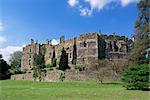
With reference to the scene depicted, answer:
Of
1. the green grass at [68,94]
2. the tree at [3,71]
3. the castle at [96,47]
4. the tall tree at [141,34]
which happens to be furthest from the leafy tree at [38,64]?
the green grass at [68,94]

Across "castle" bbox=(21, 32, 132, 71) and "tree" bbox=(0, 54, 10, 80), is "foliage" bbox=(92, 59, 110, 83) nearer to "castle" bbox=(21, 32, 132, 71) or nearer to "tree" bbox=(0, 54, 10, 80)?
"castle" bbox=(21, 32, 132, 71)

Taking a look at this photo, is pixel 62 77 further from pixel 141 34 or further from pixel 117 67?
pixel 141 34

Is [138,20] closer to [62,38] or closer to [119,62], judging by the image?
[119,62]

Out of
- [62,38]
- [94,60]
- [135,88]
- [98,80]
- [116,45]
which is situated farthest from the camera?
[62,38]

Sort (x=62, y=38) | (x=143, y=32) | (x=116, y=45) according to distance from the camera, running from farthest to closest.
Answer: (x=62, y=38) → (x=116, y=45) → (x=143, y=32)

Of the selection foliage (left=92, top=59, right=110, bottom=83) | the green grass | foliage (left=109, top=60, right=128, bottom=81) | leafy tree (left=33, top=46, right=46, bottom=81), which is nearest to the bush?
the green grass

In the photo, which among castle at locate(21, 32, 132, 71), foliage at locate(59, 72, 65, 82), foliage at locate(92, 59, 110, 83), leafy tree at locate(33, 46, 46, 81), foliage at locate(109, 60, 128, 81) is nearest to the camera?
foliage at locate(92, 59, 110, 83)

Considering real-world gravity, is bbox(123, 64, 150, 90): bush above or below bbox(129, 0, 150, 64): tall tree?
below

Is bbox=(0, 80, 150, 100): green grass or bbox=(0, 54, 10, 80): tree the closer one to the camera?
bbox=(0, 80, 150, 100): green grass

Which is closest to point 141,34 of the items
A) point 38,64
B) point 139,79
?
point 139,79

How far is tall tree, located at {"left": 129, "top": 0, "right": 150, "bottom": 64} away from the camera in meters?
45.2

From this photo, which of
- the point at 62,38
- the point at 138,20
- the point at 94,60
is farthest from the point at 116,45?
the point at 138,20

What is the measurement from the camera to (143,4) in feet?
156

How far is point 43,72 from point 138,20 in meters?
A: 28.1
